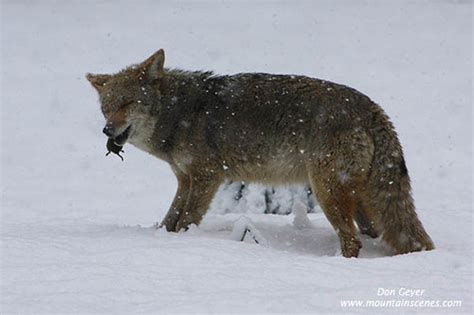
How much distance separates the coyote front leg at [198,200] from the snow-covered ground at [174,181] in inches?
7.6

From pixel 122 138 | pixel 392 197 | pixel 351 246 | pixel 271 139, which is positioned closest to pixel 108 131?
pixel 122 138

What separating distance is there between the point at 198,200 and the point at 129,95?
1318mm

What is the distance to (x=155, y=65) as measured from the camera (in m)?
8.00

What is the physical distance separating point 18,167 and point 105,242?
7.18 m

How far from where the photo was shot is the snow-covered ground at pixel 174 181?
4.88 meters

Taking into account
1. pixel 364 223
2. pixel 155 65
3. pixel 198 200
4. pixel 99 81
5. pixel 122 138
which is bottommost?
pixel 364 223

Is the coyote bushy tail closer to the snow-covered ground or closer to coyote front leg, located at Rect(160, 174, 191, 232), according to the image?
the snow-covered ground

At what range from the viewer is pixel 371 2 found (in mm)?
21438

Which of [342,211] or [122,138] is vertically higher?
[122,138]

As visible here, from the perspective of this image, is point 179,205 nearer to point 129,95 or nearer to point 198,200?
point 198,200

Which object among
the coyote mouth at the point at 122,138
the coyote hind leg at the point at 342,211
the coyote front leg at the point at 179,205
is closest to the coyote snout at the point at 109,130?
the coyote mouth at the point at 122,138

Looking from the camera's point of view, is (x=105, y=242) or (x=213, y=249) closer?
(x=213, y=249)

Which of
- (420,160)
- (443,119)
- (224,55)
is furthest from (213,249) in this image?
(224,55)

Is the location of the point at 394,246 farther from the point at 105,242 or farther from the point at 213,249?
the point at 105,242
